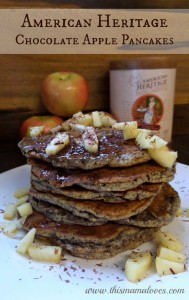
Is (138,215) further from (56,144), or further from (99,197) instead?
(56,144)

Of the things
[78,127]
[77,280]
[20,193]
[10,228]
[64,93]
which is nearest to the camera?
[77,280]

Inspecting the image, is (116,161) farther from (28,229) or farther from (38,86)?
(38,86)

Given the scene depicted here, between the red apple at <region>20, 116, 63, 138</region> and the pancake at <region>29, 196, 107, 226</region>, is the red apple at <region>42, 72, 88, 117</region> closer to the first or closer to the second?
the red apple at <region>20, 116, 63, 138</region>

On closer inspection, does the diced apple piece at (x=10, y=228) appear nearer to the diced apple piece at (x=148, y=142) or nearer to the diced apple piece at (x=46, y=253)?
the diced apple piece at (x=46, y=253)

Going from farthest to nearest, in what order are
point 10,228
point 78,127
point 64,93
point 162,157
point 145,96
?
point 64,93, point 145,96, point 78,127, point 10,228, point 162,157

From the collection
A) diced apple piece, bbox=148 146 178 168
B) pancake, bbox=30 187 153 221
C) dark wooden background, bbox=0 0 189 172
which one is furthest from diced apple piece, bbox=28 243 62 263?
dark wooden background, bbox=0 0 189 172

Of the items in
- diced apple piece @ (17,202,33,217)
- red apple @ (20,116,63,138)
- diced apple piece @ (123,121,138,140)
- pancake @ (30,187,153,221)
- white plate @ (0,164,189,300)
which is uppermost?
diced apple piece @ (123,121,138,140)

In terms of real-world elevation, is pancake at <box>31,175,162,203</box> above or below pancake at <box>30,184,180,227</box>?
above

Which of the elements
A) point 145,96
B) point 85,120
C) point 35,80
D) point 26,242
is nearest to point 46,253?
point 26,242
